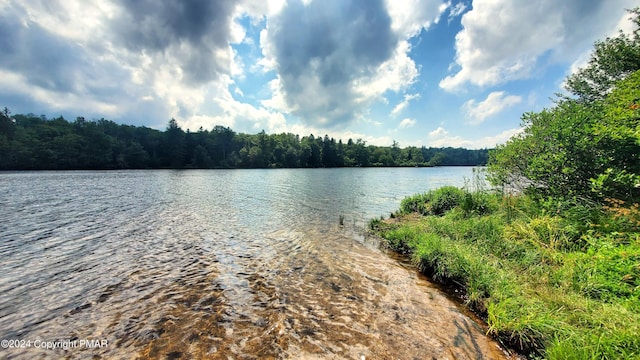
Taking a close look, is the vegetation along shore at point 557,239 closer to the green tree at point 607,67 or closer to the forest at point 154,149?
the green tree at point 607,67

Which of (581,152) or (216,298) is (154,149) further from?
(581,152)

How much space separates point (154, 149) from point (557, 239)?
448 feet

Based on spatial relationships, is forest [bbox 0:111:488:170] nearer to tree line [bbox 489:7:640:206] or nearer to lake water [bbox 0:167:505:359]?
tree line [bbox 489:7:640:206]

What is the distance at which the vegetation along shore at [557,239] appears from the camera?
4789mm

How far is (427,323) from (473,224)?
22.5 feet

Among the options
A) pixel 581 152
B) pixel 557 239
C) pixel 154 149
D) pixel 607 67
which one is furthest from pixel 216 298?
pixel 154 149

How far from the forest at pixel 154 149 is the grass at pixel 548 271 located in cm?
5102

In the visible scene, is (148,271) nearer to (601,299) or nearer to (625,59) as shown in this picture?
(601,299)

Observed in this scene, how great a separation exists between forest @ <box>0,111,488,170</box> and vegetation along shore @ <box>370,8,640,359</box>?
48333 millimetres

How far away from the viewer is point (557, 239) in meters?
8.00

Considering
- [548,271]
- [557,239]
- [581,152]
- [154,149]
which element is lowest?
[548,271]

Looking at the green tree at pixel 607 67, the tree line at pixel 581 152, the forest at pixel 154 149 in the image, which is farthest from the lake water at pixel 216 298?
the forest at pixel 154 149

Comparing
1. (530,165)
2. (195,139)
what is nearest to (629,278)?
(530,165)

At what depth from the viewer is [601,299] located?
531cm
